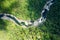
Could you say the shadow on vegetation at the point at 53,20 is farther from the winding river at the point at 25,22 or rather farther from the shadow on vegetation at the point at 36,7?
A: the shadow on vegetation at the point at 36,7

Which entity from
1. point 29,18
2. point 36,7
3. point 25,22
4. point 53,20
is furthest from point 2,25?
point 53,20

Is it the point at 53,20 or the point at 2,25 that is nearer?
the point at 2,25

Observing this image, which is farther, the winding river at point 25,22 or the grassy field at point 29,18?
the winding river at point 25,22

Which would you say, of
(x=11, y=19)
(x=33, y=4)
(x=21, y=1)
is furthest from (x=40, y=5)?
(x=11, y=19)

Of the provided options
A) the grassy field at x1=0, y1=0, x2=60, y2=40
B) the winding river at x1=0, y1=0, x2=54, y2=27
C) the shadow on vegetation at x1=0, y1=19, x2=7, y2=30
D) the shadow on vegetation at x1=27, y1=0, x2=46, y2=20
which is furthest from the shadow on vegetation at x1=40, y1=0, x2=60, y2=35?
the shadow on vegetation at x1=0, y1=19, x2=7, y2=30

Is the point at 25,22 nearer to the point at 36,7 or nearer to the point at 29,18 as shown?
the point at 29,18

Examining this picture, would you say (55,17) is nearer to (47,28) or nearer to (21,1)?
(47,28)

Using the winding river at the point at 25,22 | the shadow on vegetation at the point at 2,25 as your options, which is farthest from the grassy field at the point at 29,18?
the winding river at the point at 25,22

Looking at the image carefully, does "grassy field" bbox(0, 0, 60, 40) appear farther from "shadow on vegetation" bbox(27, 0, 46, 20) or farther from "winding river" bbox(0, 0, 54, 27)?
"winding river" bbox(0, 0, 54, 27)
